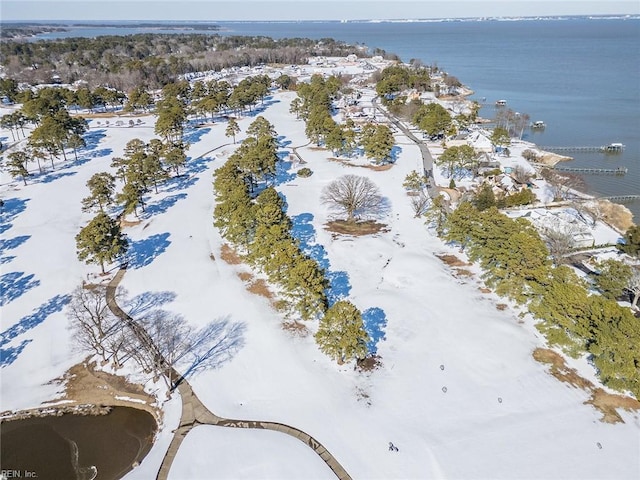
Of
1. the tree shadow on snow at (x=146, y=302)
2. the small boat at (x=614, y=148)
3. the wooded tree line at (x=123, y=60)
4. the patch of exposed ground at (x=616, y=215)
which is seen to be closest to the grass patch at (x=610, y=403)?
the patch of exposed ground at (x=616, y=215)

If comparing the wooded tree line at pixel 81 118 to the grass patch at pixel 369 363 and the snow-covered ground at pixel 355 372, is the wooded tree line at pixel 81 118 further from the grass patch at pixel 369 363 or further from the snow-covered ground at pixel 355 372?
the grass patch at pixel 369 363

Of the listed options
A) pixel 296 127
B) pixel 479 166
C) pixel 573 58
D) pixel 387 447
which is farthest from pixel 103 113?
pixel 573 58

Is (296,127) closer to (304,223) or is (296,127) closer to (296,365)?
(304,223)

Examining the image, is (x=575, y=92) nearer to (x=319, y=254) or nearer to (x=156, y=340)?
(x=319, y=254)

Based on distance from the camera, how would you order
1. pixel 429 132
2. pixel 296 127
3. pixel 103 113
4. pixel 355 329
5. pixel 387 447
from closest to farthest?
pixel 387 447, pixel 355 329, pixel 429 132, pixel 296 127, pixel 103 113

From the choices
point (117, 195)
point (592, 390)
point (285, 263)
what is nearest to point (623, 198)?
point (592, 390)

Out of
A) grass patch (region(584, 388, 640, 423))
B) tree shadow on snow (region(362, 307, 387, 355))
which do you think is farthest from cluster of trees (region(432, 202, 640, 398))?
tree shadow on snow (region(362, 307, 387, 355))
